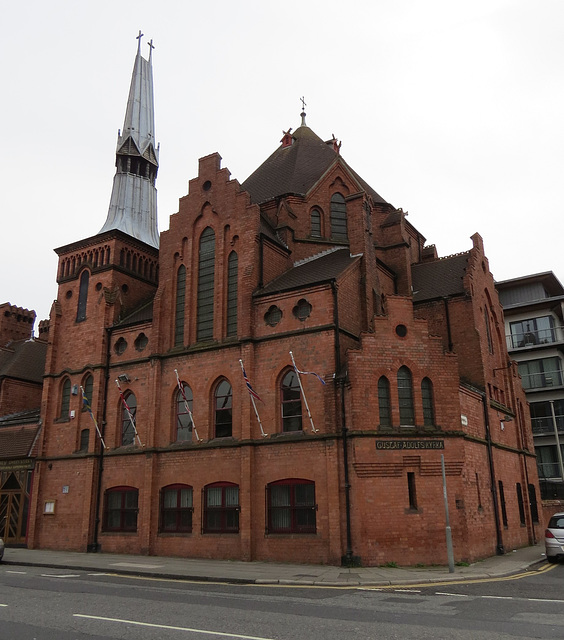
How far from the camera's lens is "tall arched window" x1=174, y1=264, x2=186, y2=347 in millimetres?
27391

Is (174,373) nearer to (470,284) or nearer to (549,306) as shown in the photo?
(470,284)

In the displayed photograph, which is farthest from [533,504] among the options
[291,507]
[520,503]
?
[291,507]

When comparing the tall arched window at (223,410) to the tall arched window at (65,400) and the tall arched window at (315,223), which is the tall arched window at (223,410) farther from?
the tall arched window at (315,223)

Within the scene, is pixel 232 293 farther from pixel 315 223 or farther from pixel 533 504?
pixel 533 504

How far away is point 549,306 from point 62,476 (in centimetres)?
4156

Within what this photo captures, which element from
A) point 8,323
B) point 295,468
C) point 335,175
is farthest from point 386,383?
point 8,323

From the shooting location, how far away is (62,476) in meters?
28.8

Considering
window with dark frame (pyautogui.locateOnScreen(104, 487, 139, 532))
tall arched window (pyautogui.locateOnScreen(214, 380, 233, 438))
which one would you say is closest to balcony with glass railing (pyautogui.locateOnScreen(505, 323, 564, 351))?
tall arched window (pyautogui.locateOnScreen(214, 380, 233, 438))

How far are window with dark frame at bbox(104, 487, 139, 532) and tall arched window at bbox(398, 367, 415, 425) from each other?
1245 centimetres

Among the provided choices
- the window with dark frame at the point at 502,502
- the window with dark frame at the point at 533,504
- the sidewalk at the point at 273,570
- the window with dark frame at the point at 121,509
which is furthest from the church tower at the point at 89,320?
the window with dark frame at the point at 533,504

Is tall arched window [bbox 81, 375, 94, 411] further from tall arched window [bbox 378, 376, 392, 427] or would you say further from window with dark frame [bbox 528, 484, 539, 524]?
window with dark frame [bbox 528, 484, 539, 524]

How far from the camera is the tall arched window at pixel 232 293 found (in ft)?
84.5

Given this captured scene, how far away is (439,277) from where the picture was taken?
30094 millimetres

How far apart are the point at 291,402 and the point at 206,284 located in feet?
24.7
